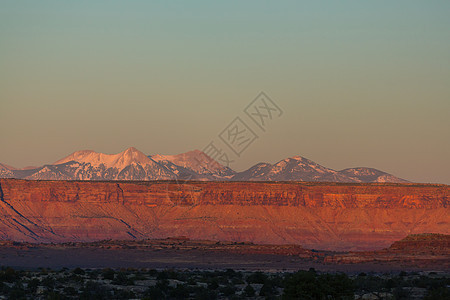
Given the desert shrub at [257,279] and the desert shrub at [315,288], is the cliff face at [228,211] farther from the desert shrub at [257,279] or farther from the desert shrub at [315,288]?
the desert shrub at [315,288]

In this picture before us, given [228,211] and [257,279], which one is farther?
[228,211]

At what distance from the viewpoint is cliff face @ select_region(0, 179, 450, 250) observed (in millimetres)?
132500

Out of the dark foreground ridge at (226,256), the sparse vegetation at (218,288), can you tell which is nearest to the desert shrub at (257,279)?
the sparse vegetation at (218,288)

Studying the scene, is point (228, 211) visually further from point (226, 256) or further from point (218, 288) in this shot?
point (218, 288)

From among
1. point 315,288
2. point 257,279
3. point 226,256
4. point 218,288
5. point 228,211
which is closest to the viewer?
point 315,288

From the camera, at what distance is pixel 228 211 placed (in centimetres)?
14012

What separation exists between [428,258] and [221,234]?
53.2 m

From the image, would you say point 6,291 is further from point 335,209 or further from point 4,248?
point 335,209

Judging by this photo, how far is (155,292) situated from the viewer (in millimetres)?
48906

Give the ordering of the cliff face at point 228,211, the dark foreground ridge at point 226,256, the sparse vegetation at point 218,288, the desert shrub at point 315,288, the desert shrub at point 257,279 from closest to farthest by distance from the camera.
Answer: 1. the desert shrub at point 315,288
2. the sparse vegetation at point 218,288
3. the desert shrub at point 257,279
4. the dark foreground ridge at point 226,256
5. the cliff face at point 228,211

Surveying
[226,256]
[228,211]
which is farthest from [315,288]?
[228,211]

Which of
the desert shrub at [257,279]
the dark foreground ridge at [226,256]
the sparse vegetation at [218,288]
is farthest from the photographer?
the dark foreground ridge at [226,256]

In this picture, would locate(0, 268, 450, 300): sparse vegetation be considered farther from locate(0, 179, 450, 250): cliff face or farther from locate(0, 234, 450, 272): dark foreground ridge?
locate(0, 179, 450, 250): cliff face

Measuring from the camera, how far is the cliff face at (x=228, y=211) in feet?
435
